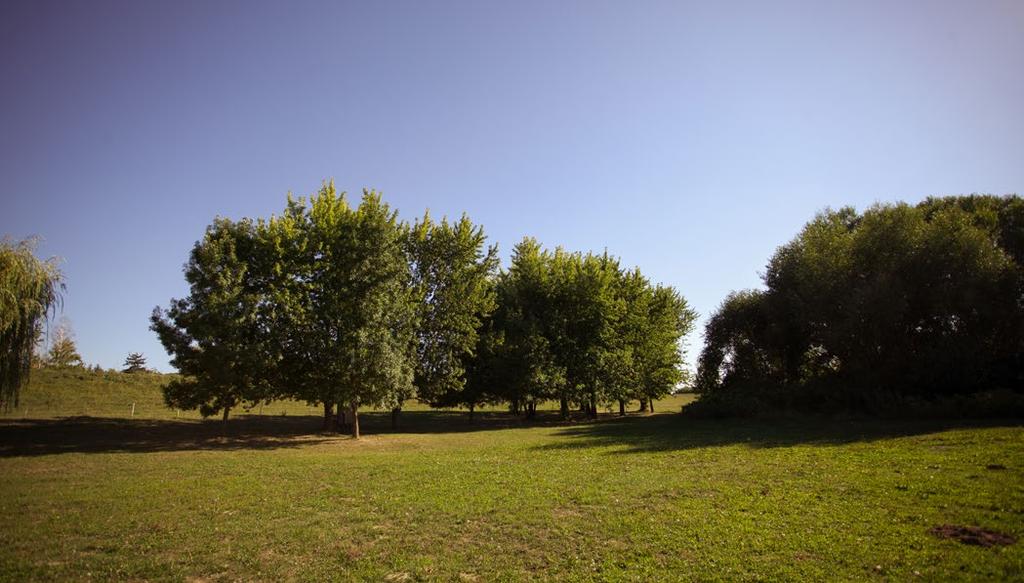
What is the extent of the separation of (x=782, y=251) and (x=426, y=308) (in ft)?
121

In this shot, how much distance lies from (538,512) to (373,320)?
23909mm

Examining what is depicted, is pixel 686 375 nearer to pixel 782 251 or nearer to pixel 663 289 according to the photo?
pixel 663 289

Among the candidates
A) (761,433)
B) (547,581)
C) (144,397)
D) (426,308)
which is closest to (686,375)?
(761,433)

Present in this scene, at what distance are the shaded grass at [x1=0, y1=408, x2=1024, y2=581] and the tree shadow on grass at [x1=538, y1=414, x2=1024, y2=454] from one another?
1.67 ft

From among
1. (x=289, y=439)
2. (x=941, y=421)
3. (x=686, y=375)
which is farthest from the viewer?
Answer: (x=686, y=375)

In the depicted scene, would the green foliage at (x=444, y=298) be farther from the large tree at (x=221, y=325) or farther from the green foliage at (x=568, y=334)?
the large tree at (x=221, y=325)

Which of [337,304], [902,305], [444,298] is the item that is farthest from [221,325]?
[902,305]

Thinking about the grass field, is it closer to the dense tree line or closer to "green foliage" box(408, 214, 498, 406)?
the dense tree line

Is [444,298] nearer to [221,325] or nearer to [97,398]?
[221,325]

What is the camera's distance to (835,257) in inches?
1510

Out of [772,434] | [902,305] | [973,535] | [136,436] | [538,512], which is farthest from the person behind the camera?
[136,436]

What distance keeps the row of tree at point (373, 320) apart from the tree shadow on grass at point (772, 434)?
1403 cm

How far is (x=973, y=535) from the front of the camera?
10.3 meters

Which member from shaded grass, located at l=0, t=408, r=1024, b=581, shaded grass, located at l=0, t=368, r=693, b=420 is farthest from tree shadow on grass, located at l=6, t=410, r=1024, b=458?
shaded grass, located at l=0, t=368, r=693, b=420
